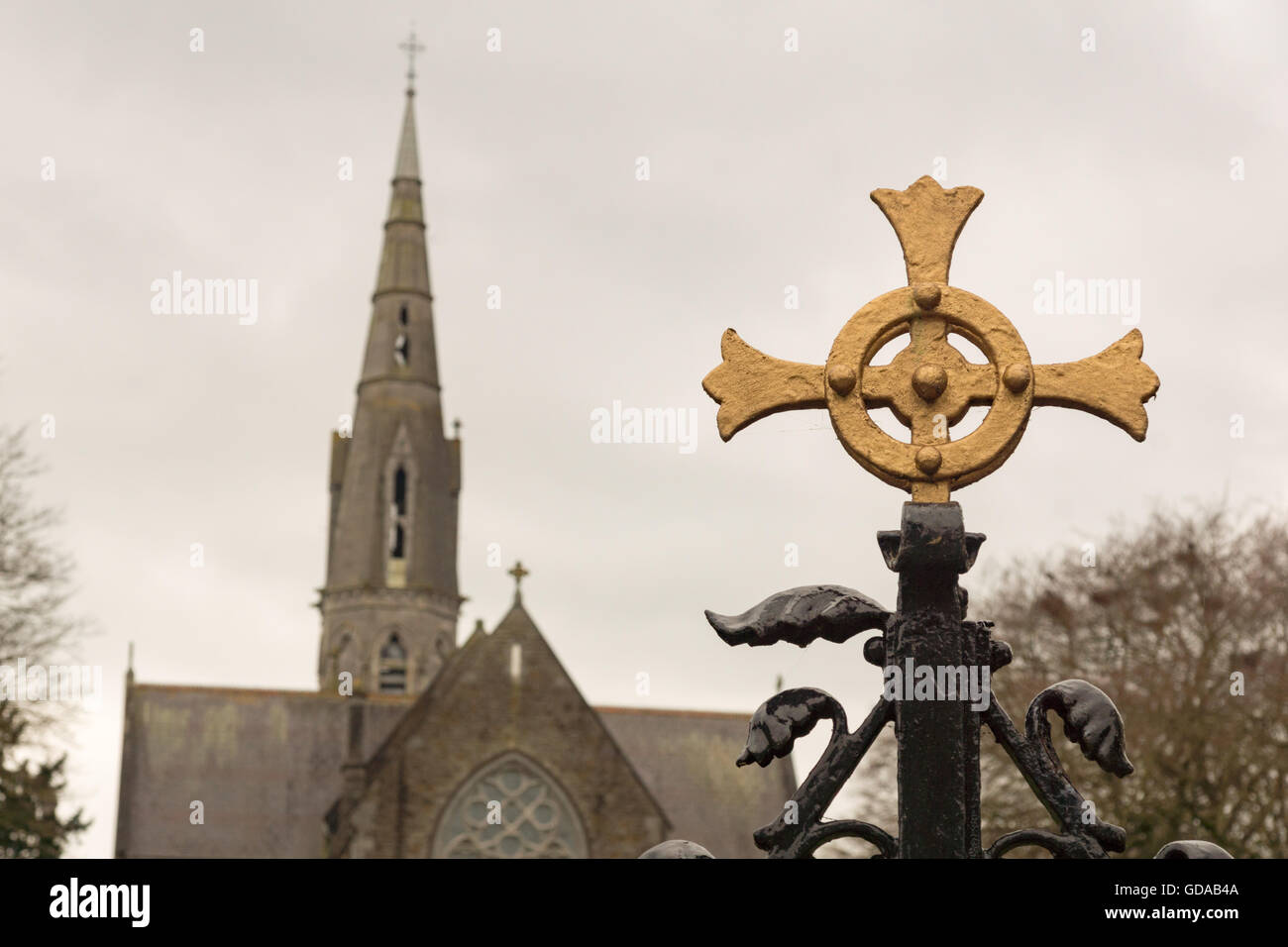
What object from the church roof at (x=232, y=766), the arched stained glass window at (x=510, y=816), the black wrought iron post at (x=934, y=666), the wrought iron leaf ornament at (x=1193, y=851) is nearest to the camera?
the wrought iron leaf ornament at (x=1193, y=851)

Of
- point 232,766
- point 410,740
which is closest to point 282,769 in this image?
point 232,766

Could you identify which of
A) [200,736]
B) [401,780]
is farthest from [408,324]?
[401,780]

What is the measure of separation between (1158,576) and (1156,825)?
209 inches

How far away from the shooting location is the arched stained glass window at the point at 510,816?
154ft

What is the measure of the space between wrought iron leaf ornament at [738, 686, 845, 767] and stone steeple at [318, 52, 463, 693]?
229ft

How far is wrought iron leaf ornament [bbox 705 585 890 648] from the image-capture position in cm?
308

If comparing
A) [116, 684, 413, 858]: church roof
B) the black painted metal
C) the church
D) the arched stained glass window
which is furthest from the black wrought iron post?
[116, 684, 413, 858]: church roof

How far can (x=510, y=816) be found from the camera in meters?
47.6

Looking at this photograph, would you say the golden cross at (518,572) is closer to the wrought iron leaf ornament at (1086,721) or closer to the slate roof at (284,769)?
the slate roof at (284,769)

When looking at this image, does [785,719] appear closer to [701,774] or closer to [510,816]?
[510,816]

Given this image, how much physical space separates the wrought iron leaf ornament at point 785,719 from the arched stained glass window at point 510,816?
4435 centimetres

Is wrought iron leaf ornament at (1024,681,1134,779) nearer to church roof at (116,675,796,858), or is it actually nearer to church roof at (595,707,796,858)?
church roof at (116,675,796,858)

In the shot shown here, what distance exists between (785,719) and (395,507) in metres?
73.7

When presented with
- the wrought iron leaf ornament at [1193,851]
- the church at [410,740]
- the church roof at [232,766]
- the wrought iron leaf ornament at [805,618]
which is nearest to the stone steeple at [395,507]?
the church at [410,740]
